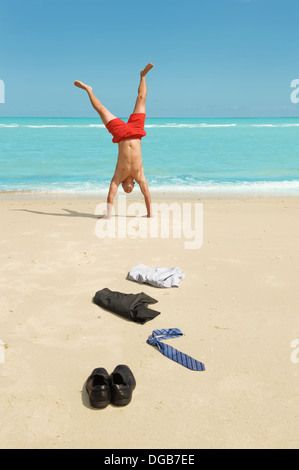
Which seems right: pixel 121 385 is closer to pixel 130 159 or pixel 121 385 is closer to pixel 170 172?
pixel 130 159

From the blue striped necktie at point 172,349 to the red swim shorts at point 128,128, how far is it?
4743 mm

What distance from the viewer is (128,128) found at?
7312 millimetres

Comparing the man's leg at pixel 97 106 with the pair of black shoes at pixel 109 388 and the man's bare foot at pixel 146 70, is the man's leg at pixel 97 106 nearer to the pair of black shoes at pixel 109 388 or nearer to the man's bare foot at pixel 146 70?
the man's bare foot at pixel 146 70

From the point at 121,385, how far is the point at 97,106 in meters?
6.06

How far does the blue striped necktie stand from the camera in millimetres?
3018

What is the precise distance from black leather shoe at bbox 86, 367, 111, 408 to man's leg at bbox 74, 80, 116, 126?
570cm

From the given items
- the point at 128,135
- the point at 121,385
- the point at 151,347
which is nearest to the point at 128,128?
the point at 128,135

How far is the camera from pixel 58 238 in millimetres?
6258

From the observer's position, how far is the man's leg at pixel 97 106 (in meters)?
7.41

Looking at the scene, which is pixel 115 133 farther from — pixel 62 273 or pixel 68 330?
pixel 68 330

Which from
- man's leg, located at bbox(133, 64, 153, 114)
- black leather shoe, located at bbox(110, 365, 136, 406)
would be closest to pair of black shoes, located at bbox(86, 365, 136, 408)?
black leather shoe, located at bbox(110, 365, 136, 406)

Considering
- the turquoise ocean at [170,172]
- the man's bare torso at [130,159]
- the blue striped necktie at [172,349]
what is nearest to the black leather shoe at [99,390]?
the blue striped necktie at [172,349]

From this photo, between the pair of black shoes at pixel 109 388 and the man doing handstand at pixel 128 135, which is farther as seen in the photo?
the man doing handstand at pixel 128 135

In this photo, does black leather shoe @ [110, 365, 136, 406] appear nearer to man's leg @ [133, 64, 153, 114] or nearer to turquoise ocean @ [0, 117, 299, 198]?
man's leg @ [133, 64, 153, 114]
